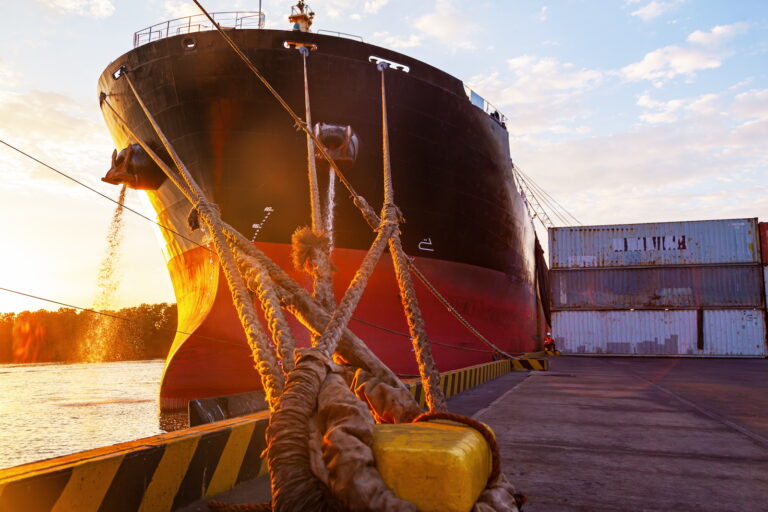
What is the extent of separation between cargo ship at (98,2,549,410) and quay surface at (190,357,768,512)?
10.4 ft

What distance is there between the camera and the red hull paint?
10.1 metres

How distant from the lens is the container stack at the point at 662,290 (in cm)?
2697

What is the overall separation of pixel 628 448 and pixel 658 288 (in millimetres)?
25416

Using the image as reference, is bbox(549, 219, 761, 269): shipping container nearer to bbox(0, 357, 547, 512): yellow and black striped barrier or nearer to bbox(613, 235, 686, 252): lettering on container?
bbox(613, 235, 686, 252): lettering on container

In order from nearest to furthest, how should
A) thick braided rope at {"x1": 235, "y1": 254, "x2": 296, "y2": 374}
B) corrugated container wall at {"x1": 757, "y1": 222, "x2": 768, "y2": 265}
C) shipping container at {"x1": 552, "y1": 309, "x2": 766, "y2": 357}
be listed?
thick braided rope at {"x1": 235, "y1": 254, "x2": 296, "y2": 374} → shipping container at {"x1": 552, "y1": 309, "x2": 766, "y2": 357} → corrugated container wall at {"x1": 757, "y1": 222, "x2": 768, "y2": 265}

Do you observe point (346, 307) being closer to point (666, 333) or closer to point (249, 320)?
point (249, 320)

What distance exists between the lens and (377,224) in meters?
6.28

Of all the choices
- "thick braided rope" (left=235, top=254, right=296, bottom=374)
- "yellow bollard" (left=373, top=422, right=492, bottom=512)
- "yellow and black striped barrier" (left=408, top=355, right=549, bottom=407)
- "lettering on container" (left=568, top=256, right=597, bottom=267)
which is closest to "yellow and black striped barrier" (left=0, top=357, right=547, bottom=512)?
"thick braided rope" (left=235, top=254, right=296, bottom=374)

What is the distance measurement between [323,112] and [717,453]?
9.65 m

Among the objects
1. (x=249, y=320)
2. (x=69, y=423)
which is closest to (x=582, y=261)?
(x=69, y=423)

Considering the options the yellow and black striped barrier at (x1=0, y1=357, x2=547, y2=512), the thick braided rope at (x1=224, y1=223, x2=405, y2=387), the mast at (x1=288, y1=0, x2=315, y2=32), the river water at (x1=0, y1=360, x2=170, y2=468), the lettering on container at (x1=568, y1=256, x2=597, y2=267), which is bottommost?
the river water at (x1=0, y1=360, x2=170, y2=468)

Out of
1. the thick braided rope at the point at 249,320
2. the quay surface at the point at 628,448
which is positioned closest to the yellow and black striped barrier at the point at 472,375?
the quay surface at the point at 628,448

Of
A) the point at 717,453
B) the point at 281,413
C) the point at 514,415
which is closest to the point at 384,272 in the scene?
the point at 514,415

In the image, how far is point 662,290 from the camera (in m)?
27.8
